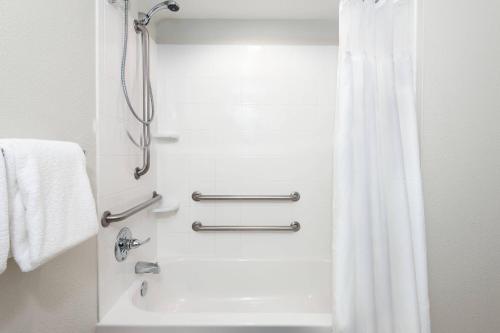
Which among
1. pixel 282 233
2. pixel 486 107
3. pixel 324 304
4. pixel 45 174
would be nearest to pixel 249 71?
pixel 282 233

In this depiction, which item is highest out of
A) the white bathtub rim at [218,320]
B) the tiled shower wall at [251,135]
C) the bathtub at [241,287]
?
the tiled shower wall at [251,135]

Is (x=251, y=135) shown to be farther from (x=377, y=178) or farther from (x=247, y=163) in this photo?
(x=377, y=178)

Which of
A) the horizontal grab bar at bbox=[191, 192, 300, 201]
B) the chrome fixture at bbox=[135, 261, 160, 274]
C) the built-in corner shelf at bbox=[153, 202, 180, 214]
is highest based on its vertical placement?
the horizontal grab bar at bbox=[191, 192, 300, 201]

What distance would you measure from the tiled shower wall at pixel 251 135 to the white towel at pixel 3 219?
1.35 meters

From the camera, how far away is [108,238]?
1248 millimetres

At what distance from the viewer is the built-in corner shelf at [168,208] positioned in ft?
5.90

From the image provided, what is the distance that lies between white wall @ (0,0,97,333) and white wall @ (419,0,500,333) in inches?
47.6

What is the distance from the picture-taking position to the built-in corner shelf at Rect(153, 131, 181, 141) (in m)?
1.84

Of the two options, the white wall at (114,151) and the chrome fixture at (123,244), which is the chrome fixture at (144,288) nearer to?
the white wall at (114,151)

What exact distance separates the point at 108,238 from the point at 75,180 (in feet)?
1.78

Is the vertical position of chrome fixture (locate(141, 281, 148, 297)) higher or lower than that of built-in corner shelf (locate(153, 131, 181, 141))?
lower

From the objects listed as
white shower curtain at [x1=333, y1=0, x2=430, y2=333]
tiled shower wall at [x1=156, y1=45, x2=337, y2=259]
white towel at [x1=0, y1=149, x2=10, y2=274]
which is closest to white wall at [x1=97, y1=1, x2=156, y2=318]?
tiled shower wall at [x1=156, y1=45, x2=337, y2=259]

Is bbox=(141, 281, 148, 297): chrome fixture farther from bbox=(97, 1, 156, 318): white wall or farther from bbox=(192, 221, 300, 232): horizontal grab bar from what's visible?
bbox=(192, 221, 300, 232): horizontal grab bar

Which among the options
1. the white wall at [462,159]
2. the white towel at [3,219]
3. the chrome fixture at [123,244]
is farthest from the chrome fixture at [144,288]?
the white wall at [462,159]
